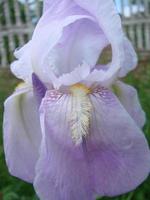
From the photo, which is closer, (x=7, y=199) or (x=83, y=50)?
(x=83, y=50)

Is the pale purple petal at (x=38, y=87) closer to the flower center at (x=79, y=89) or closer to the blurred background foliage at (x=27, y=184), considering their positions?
the flower center at (x=79, y=89)

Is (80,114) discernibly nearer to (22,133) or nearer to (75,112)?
(75,112)

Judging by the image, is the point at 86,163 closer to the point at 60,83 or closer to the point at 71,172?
the point at 71,172

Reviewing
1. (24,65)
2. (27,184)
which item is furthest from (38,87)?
(27,184)

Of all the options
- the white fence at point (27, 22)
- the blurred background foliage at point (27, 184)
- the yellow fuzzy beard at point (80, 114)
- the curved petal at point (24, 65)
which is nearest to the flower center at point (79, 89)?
the yellow fuzzy beard at point (80, 114)

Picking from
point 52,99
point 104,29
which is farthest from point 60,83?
A: point 104,29

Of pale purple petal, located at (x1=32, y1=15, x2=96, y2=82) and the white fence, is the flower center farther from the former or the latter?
the white fence
